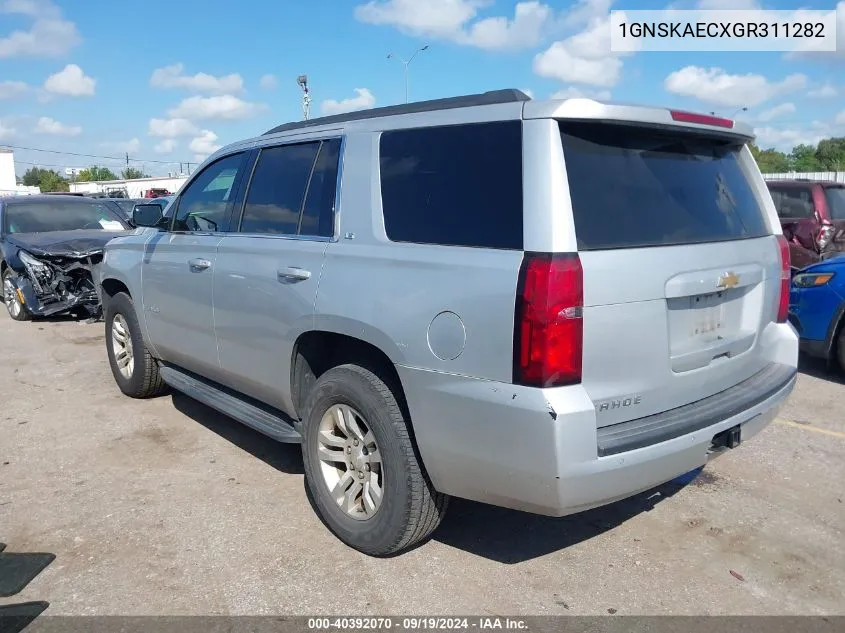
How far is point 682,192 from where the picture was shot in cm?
311

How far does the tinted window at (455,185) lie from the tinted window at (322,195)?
37 cm

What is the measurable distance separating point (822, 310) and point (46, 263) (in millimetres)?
9469

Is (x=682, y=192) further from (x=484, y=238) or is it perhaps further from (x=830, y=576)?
(x=830, y=576)

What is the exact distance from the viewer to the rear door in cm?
267

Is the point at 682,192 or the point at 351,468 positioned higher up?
the point at 682,192

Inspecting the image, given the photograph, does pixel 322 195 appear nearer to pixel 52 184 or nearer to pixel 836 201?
pixel 836 201

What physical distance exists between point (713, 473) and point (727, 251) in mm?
1773

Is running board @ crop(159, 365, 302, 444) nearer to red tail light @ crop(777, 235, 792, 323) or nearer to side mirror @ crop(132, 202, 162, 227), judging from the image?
side mirror @ crop(132, 202, 162, 227)

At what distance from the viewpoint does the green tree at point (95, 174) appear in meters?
123

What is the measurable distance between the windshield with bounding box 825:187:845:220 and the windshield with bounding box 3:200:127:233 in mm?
10845

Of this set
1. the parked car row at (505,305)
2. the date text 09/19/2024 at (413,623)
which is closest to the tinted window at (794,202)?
the parked car row at (505,305)

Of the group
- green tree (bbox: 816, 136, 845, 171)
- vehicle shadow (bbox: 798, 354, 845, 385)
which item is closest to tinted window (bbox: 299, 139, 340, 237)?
vehicle shadow (bbox: 798, 354, 845, 385)

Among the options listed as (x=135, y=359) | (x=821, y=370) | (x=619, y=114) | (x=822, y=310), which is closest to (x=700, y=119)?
(x=619, y=114)

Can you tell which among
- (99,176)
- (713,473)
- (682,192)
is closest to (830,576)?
(713,473)
